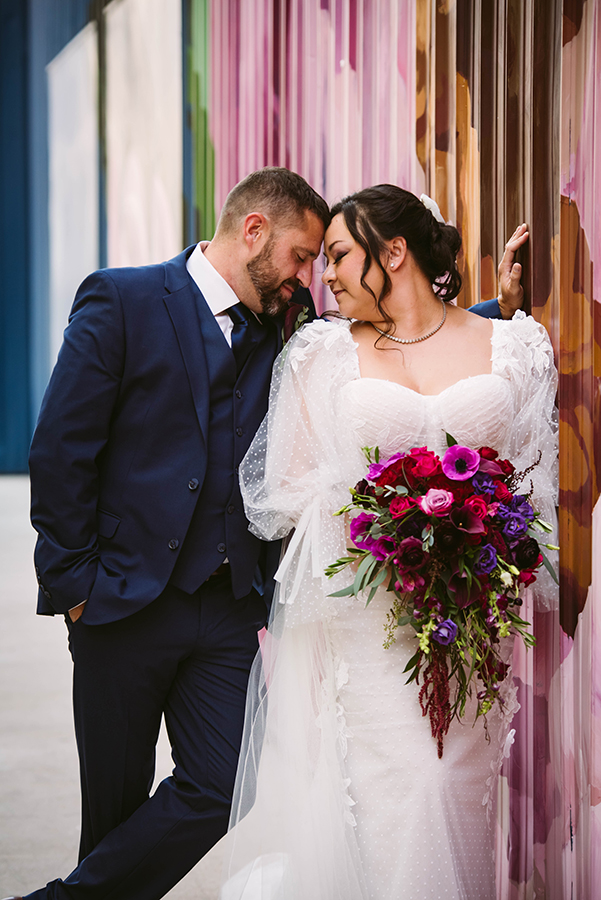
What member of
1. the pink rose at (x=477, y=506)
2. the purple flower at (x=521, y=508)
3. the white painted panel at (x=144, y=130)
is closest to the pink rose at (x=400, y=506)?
the pink rose at (x=477, y=506)

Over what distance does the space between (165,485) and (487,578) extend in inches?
28.6

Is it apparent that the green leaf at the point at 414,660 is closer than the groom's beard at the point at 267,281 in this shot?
Yes

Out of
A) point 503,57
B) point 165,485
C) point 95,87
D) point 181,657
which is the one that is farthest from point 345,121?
point 95,87

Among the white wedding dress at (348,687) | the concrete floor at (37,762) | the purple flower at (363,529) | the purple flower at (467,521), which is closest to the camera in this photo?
the purple flower at (467,521)

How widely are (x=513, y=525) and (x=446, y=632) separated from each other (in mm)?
242

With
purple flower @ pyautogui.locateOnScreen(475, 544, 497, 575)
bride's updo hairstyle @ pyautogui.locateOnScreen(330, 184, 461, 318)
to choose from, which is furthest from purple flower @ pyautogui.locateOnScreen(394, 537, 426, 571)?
bride's updo hairstyle @ pyautogui.locateOnScreen(330, 184, 461, 318)

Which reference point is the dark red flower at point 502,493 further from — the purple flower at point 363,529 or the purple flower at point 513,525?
the purple flower at point 363,529

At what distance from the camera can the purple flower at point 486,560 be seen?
160 cm

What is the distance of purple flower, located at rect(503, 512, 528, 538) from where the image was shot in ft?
5.40

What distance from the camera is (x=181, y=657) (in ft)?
6.44

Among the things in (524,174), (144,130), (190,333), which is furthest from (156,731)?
(144,130)

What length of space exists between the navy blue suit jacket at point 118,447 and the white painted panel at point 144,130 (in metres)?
6.86

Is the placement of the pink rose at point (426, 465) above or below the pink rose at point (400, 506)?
above

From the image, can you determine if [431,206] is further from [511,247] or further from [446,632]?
[446,632]
